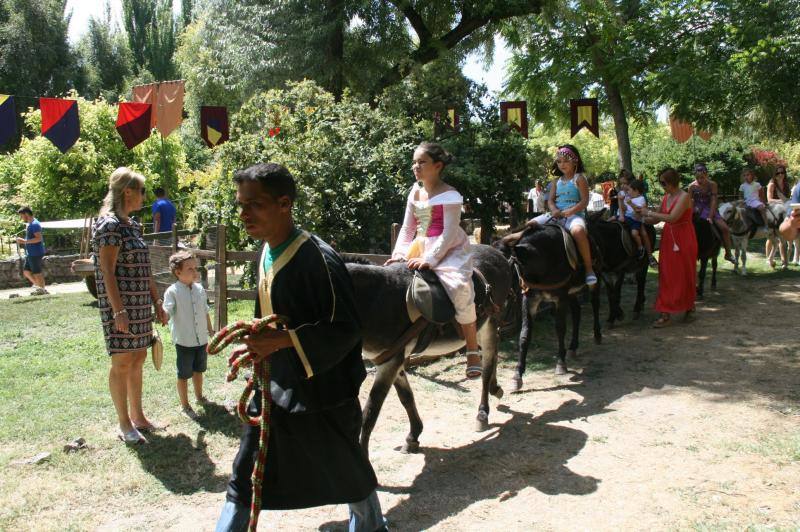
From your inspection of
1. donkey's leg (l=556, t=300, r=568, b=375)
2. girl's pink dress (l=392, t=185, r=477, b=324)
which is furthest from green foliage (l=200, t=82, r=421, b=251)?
girl's pink dress (l=392, t=185, r=477, b=324)

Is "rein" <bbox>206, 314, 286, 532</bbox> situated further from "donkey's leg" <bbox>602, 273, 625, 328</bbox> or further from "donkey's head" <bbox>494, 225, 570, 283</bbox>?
"donkey's leg" <bbox>602, 273, 625, 328</bbox>

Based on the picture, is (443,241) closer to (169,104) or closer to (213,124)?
(213,124)

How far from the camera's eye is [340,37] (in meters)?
14.1

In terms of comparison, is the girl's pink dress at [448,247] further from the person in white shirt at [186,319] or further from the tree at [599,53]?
the tree at [599,53]

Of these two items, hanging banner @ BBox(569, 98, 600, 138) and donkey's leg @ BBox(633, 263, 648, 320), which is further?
hanging banner @ BBox(569, 98, 600, 138)

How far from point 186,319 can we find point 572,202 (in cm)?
460

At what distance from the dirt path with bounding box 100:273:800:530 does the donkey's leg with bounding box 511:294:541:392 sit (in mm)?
142

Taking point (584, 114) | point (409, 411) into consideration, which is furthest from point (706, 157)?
point (409, 411)

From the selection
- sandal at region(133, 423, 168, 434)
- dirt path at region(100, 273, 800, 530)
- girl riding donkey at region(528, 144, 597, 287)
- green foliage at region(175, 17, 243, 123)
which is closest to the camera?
dirt path at region(100, 273, 800, 530)

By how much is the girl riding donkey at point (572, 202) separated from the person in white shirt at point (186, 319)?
377 centimetres

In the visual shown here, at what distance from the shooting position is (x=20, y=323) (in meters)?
10.6

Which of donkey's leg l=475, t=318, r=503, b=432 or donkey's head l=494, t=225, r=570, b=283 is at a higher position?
donkey's head l=494, t=225, r=570, b=283

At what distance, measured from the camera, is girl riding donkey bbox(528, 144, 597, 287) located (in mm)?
7555

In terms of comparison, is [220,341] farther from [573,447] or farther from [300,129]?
[300,129]
